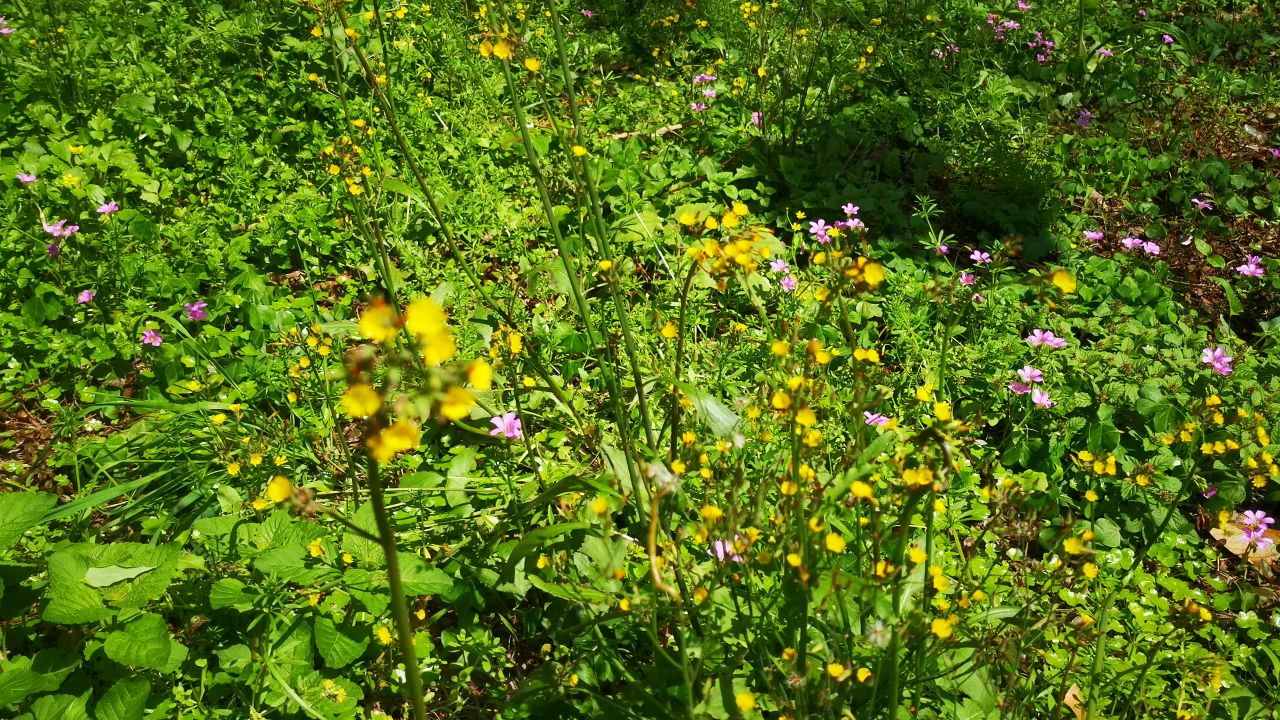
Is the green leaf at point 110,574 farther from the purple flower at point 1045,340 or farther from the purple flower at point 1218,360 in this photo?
the purple flower at point 1218,360

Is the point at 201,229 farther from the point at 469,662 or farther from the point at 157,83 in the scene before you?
the point at 469,662

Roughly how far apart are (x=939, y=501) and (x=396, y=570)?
1376 mm

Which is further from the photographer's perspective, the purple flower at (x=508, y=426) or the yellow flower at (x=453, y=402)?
the purple flower at (x=508, y=426)

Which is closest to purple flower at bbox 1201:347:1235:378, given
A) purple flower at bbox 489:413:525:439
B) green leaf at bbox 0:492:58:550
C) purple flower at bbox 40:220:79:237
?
purple flower at bbox 489:413:525:439

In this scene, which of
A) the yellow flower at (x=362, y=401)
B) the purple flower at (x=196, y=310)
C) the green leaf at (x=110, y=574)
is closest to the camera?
the yellow flower at (x=362, y=401)

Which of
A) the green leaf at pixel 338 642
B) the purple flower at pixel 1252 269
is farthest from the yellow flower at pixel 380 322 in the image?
the purple flower at pixel 1252 269

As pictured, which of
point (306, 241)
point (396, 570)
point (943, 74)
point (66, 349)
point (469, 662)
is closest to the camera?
point (396, 570)

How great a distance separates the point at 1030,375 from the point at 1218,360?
62 cm

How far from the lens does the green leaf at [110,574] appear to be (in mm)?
1655

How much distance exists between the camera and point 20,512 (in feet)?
5.67

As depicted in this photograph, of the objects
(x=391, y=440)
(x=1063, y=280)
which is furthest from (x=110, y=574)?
(x=1063, y=280)

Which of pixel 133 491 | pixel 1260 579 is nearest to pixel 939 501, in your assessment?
pixel 1260 579

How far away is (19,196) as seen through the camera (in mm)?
2924

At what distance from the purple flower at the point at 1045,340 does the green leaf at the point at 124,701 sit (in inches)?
98.4
